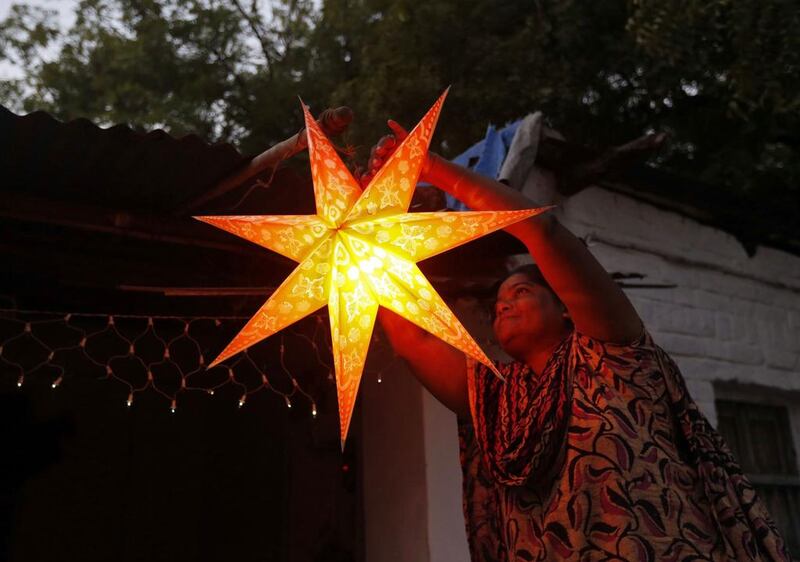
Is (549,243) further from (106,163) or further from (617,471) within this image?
(106,163)

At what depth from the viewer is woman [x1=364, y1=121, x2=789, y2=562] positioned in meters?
1.95

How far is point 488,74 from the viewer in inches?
296

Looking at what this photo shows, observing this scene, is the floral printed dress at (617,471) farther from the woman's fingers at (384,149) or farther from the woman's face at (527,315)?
the woman's fingers at (384,149)

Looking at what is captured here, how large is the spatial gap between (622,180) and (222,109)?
7432 mm

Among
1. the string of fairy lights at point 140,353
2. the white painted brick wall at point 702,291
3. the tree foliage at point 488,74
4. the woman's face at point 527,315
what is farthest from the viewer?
the tree foliage at point 488,74

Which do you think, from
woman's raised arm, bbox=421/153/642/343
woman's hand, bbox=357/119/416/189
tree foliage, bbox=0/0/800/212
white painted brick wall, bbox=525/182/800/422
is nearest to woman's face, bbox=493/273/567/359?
woman's raised arm, bbox=421/153/642/343

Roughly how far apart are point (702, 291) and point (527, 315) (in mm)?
2811

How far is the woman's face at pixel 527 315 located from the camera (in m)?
2.36

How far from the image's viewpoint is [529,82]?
24.7ft

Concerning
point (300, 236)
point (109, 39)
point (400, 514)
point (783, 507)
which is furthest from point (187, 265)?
point (109, 39)

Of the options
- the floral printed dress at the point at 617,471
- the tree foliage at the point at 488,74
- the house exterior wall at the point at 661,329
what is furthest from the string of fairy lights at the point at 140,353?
the tree foliage at the point at 488,74

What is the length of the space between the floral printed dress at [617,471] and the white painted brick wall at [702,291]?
2.14 m

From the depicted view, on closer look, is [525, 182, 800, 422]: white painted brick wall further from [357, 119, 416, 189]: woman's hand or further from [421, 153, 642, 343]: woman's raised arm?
[357, 119, 416, 189]: woman's hand

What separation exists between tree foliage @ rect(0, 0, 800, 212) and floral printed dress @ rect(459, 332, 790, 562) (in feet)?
13.4
